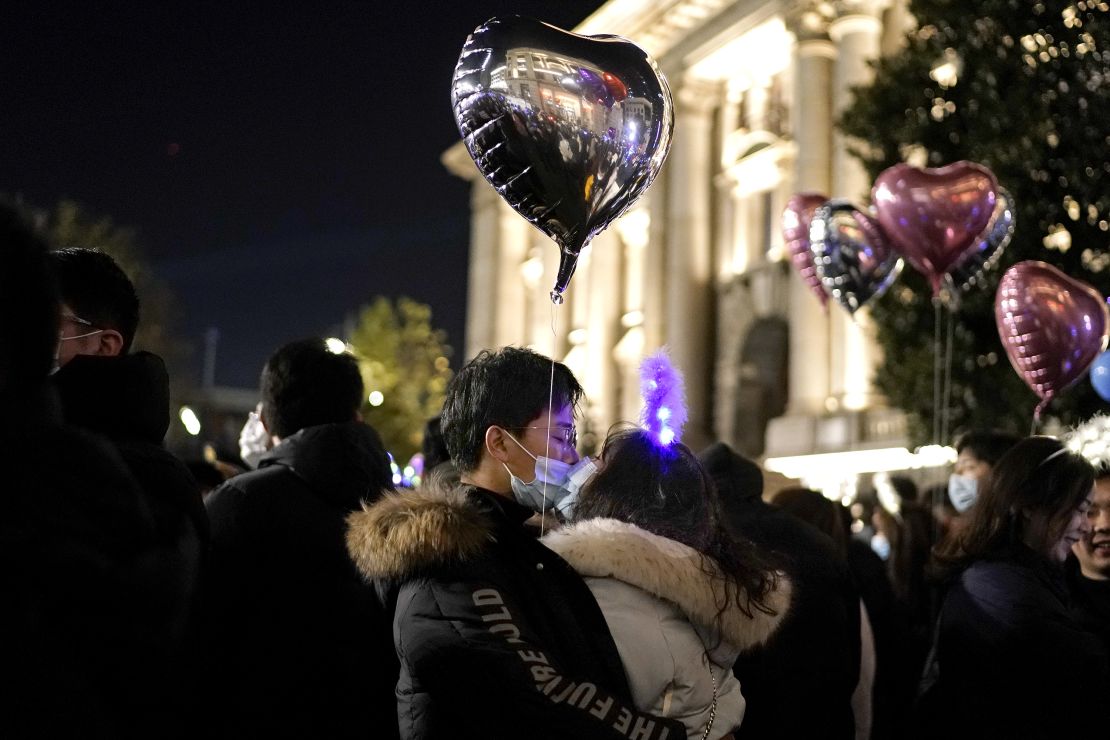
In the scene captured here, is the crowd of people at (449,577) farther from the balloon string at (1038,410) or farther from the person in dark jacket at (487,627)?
the balloon string at (1038,410)

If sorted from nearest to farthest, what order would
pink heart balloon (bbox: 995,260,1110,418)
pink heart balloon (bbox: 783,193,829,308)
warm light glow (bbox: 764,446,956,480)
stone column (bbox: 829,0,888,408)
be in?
pink heart balloon (bbox: 995,260,1110,418) < pink heart balloon (bbox: 783,193,829,308) < warm light glow (bbox: 764,446,956,480) < stone column (bbox: 829,0,888,408)

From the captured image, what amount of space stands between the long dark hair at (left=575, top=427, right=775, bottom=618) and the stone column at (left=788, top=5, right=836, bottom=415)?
2227 centimetres

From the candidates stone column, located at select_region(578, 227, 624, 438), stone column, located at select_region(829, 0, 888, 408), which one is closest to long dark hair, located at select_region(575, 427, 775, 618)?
stone column, located at select_region(829, 0, 888, 408)

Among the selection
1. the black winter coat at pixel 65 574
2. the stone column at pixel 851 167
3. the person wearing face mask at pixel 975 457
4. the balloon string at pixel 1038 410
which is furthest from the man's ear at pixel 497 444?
the stone column at pixel 851 167

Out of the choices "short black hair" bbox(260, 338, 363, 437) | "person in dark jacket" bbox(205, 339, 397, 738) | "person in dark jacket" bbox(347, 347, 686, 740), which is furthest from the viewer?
"short black hair" bbox(260, 338, 363, 437)

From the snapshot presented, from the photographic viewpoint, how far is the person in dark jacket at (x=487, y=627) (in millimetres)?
2227

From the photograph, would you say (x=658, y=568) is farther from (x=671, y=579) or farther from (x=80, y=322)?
(x=80, y=322)

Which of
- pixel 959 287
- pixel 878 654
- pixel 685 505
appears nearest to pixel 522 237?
pixel 959 287

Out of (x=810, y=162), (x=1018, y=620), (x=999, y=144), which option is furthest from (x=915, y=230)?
(x=810, y=162)

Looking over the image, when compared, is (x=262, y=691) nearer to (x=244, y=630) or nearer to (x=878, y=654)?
(x=244, y=630)

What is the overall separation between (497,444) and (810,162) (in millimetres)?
23849

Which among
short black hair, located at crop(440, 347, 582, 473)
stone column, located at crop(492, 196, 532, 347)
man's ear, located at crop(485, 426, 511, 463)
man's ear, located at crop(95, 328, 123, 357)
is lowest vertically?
man's ear, located at crop(485, 426, 511, 463)

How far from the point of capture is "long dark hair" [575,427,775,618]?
2.57 m

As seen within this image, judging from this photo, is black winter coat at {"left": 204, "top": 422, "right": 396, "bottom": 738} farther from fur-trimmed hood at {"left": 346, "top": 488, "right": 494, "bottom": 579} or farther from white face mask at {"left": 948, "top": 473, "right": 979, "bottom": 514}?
white face mask at {"left": 948, "top": 473, "right": 979, "bottom": 514}
